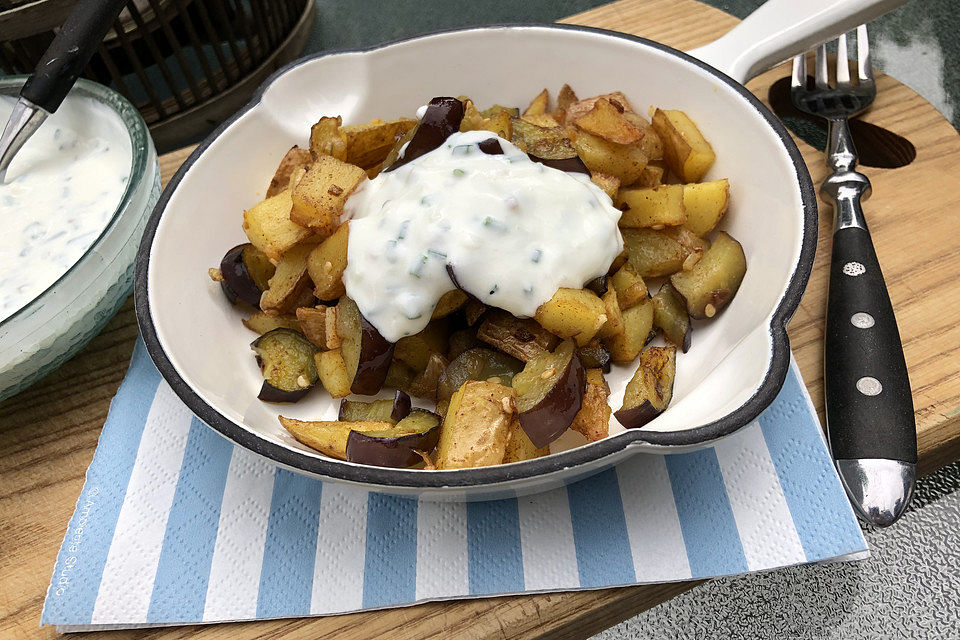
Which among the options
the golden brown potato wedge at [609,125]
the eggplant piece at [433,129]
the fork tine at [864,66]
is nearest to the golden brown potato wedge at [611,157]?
the golden brown potato wedge at [609,125]

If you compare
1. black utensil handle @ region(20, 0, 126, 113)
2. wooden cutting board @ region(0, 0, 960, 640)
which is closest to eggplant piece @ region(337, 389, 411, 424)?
wooden cutting board @ region(0, 0, 960, 640)

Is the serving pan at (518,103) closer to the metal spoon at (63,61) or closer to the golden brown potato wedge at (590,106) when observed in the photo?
the golden brown potato wedge at (590,106)

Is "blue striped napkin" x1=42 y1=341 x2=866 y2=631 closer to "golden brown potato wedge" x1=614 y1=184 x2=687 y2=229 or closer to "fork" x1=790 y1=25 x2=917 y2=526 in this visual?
"fork" x1=790 y1=25 x2=917 y2=526

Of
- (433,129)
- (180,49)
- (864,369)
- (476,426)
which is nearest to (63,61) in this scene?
(433,129)

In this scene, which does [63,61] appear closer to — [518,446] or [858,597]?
[518,446]

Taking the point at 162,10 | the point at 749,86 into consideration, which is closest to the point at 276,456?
the point at 749,86

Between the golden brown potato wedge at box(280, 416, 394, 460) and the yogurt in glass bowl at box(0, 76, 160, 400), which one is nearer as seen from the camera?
the golden brown potato wedge at box(280, 416, 394, 460)
